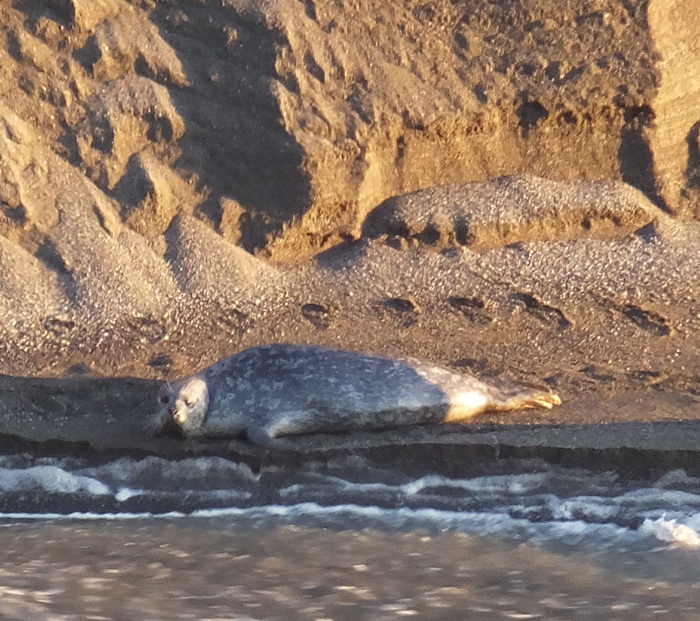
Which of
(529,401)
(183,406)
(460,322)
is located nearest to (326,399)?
(183,406)

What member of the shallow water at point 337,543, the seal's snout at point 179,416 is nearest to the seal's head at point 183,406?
the seal's snout at point 179,416

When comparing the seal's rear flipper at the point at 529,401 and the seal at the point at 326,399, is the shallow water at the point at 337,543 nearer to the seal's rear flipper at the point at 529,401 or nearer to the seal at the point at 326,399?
the seal at the point at 326,399

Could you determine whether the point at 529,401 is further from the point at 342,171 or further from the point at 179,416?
the point at 342,171

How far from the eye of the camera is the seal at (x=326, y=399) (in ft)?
16.4

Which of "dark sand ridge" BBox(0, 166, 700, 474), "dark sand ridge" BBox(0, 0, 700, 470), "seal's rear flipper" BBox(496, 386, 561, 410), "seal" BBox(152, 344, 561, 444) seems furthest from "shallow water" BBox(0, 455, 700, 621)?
"dark sand ridge" BBox(0, 0, 700, 470)

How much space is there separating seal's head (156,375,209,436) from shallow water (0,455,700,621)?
0.28 meters

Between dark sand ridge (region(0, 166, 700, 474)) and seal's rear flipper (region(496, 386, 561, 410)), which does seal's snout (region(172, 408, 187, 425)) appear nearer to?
dark sand ridge (region(0, 166, 700, 474))

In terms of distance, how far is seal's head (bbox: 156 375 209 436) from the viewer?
16.1 feet

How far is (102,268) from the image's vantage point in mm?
6535

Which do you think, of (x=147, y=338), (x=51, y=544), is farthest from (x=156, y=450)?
(x=147, y=338)

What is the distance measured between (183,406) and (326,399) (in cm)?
73

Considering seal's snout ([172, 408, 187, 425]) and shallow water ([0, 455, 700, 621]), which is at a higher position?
seal's snout ([172, 408, 187, 425])

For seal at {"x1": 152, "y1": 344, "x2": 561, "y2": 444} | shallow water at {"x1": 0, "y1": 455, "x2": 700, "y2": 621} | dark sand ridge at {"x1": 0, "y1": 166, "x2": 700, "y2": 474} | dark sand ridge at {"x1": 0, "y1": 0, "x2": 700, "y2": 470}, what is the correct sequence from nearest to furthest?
shallow water at {"x1": 0, "y1": 455, "x2": 700, "y2": 621} → dark sand ridge at {"x1": 0, "y1": 166, "x2": 700, "y2": 474} → seal at {"x1": 152, "y1": 344, "x2": 561, "y2": 444} → dark sand ridge at {"x1": 0, "y1": 0, "x2": 700, "y2": 470}

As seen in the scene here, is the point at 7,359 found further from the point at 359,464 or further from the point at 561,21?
the point at 561,21
